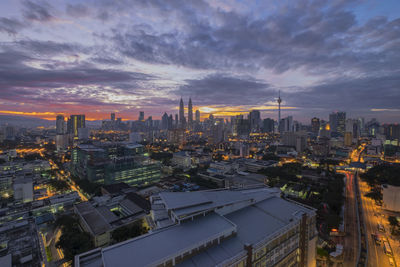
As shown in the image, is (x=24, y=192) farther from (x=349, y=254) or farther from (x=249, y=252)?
(x=349, y=254)

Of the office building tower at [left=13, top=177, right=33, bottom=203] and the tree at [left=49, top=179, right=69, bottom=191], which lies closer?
the office building tower at [left=13, top=177, right=33, bottom=203]

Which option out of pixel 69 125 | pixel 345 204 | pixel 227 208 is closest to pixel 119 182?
pixel 227 208

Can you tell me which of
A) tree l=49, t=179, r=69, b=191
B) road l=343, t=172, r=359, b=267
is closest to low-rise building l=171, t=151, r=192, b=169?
tree l=49, t=179, r=69, b=191

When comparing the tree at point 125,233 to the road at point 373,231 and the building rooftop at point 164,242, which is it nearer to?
the building rooftop at point 164,242

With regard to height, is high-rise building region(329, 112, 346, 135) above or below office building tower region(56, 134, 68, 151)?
above

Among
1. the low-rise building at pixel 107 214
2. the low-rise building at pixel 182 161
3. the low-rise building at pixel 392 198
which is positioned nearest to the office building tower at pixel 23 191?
the low-rise building at pixel 107 214

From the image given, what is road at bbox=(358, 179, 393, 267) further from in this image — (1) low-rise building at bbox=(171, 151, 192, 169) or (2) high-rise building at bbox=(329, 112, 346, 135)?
(2) high-rise building at bbox=(329, 112, 346, 135)
